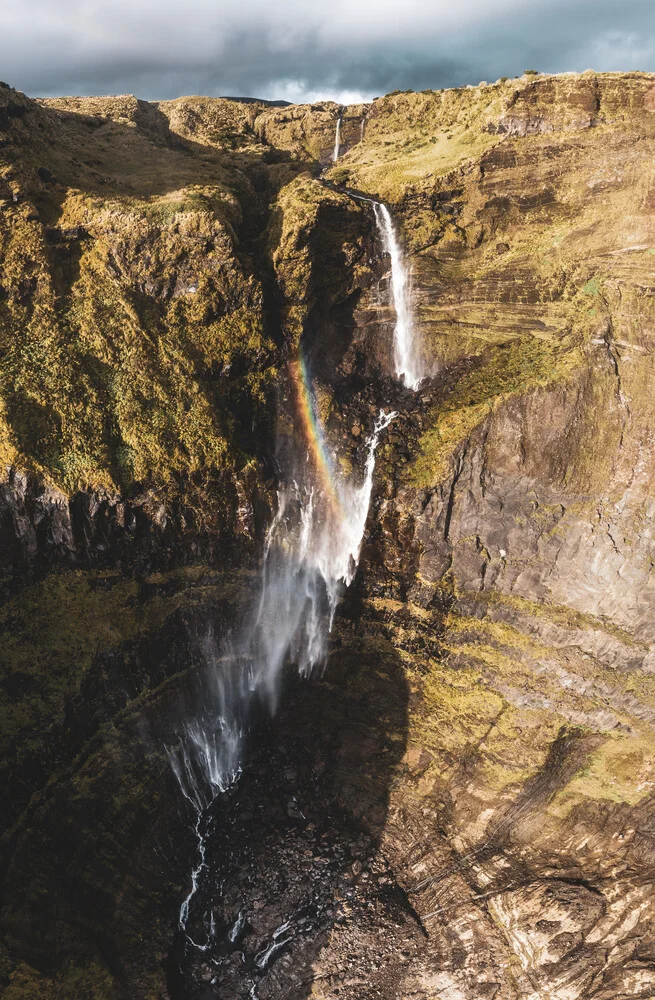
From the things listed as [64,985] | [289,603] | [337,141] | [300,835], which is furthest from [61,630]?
[337,141]

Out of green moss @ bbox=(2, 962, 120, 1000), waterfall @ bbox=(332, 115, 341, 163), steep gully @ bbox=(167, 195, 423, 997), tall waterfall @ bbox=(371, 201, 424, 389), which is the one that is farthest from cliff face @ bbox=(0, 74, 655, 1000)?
waterfall @ bbox=(332, 115, 341, 163)

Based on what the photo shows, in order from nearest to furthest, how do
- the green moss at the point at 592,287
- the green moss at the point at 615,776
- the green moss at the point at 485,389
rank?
1. the green moss at the point at 615,776
2. the green moss at the point at 485,389
3. the green moss at the point at 592,287

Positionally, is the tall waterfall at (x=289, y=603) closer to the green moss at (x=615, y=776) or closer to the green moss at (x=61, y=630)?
the green moss at (x=61, y=630)

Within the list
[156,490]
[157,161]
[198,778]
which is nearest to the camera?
[156,490]

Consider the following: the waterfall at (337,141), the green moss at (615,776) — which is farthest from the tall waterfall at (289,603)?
the waterfall at (337,141)

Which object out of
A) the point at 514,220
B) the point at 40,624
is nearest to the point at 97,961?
the point at 40,624

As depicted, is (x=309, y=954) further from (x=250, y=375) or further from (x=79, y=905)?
(x=250, y=375)

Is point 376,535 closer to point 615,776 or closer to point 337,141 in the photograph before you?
point 615,776
